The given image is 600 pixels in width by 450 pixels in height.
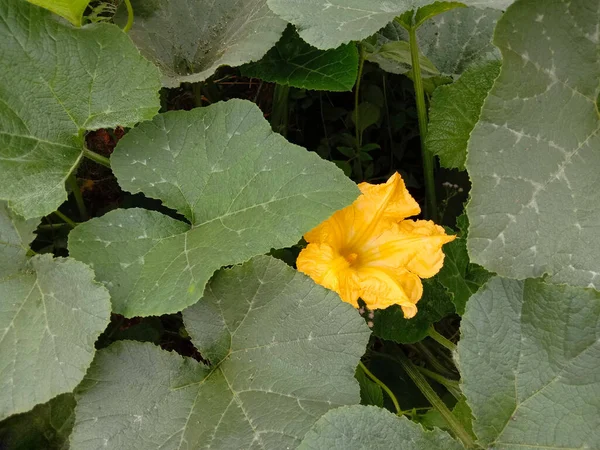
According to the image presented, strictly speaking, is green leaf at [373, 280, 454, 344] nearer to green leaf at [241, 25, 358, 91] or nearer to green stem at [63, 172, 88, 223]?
green leaf at [241, 25, 358, 91]

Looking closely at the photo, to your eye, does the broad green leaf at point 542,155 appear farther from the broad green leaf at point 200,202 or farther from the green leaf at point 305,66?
the green leaf at point 305,66

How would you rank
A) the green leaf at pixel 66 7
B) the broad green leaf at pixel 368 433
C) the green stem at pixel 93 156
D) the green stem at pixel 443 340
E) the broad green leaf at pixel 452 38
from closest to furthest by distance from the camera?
the broad green leaf at pixel 368 433, the green leaf at pixel 66 7, the green stem at pixel 93 156, the green stem at pixel 443 340, the broad green leaf at pixel 452 38

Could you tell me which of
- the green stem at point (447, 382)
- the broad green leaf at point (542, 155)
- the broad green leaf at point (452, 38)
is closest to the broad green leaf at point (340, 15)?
the broad green leaf at point (542, 155)

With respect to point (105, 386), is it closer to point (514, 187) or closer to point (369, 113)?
point (514, 187)

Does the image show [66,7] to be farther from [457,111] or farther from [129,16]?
[457,111]

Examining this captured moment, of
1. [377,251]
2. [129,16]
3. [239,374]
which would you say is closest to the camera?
[239,374]

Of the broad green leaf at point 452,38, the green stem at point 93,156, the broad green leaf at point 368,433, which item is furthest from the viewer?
the broad green leaf at point 452,38

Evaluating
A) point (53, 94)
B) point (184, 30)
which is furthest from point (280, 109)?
point (53, 94)
